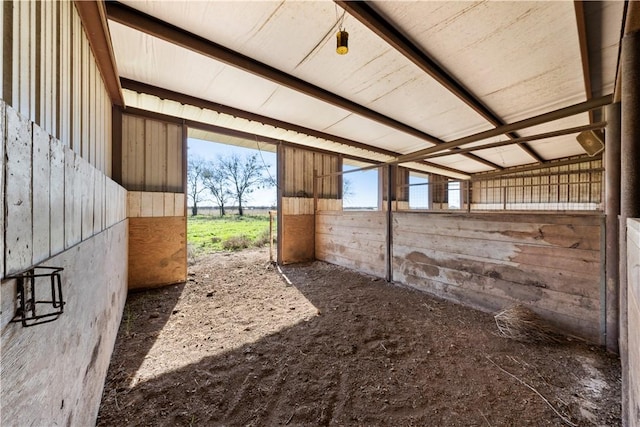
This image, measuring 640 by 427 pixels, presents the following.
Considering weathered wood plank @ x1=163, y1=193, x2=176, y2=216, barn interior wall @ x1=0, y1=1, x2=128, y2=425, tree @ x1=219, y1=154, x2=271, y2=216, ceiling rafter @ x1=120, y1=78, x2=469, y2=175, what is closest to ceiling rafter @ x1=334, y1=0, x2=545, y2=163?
barn interior wall @ x1=0, y1=1, x2=128, y2=425

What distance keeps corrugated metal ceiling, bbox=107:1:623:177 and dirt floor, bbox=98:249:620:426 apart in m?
2.48

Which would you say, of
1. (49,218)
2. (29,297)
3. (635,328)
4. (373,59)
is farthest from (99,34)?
(635,328)

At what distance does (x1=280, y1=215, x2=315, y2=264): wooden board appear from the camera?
485cm

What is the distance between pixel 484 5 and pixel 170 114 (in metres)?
3.74

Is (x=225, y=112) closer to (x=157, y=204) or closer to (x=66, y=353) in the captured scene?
(x=157, y=204)

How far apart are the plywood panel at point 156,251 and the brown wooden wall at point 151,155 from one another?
1.70 ft

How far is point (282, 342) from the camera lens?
2.03 meters

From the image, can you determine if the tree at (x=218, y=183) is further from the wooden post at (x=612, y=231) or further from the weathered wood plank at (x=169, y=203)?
the wooden post at (x=612, y=231)

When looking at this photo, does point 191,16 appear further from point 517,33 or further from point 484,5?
point 517,33

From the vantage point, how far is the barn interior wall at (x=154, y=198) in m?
3.29

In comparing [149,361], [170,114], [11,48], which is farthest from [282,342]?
[170,114]

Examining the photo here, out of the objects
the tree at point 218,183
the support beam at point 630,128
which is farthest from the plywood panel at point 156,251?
the tree at point 218,183

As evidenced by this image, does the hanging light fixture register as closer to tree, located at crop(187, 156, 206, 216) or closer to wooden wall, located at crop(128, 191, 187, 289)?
wooden wall, located at crop(128, 191, 187, 289)

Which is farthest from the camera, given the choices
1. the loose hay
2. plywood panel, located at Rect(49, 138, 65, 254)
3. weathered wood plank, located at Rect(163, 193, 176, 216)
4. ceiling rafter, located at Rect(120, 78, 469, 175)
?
Result: weathered wood plank, located at Rect(163, 193, 176, 216)
